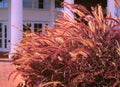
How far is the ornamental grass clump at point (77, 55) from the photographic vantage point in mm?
3971

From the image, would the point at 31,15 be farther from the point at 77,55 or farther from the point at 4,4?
the point at 77,55

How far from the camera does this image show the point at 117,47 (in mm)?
4082

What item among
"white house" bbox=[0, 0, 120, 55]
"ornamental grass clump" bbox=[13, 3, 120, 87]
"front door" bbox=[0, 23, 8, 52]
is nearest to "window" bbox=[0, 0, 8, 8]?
"white house" bbox=[0, 0, 120, 55]

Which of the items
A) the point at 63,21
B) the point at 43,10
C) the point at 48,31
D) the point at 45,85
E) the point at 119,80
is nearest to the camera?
the point at 119,80

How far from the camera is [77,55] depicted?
408 cm

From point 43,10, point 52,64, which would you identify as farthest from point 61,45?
point 43,10

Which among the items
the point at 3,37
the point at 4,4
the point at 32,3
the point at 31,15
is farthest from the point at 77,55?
the point at 32,3

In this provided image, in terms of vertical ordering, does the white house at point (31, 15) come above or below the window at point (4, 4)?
below

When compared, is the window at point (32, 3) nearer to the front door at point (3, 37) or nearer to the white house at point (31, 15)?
the white house at point (31, 15)

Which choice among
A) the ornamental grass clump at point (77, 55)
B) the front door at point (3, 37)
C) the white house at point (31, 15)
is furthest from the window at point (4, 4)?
the ornamental grass clump at point (77, 55)

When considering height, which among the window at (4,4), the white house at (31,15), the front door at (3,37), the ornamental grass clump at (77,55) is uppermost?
the ornamental grass clump at (77,55)

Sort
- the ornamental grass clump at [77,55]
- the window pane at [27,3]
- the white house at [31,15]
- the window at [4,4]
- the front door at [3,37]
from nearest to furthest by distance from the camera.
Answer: the ornamental grass clump at [77,55], the white house at [31,15], the window at [4,4], the front door at [3,37], the window pane at [27,3]

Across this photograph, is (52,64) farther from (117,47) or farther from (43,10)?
(43,10)

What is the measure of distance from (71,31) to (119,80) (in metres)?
0.91
